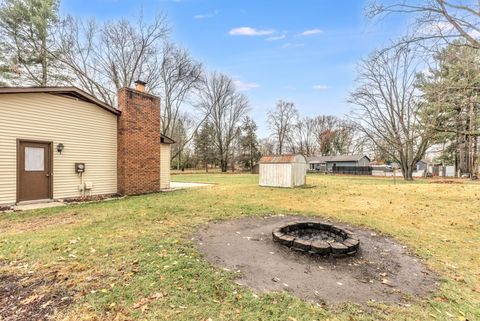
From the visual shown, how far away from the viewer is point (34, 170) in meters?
7.55

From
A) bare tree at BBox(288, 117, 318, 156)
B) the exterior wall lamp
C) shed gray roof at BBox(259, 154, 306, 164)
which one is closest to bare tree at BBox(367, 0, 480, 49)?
shed gray roof at BBox(259, 154, 306, 164)

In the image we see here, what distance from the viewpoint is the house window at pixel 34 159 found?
739cm

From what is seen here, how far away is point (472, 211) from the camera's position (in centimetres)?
698

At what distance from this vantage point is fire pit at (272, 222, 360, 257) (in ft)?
11.7

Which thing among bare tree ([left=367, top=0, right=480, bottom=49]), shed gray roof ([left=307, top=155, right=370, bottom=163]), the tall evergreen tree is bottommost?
shed gray roof ([left=307, top=155, right=370, bottom=163])

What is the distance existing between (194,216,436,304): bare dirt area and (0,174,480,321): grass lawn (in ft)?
0.58

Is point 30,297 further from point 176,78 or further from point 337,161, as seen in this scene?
point 337,161

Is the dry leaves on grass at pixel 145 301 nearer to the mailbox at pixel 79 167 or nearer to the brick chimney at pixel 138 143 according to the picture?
the mailbox at pixel 79 167

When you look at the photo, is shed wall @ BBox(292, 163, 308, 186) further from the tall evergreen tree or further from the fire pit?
the fire pit

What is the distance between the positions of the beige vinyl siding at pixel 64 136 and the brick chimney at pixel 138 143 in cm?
49

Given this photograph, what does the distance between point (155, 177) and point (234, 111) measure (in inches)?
1250

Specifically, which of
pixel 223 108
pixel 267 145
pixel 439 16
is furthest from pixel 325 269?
pixel 267 145

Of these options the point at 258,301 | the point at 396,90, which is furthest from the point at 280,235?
the point at 396,90

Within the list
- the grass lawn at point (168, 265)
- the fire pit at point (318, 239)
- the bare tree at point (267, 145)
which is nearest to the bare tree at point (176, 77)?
the grass lawn at point (168, 265)
